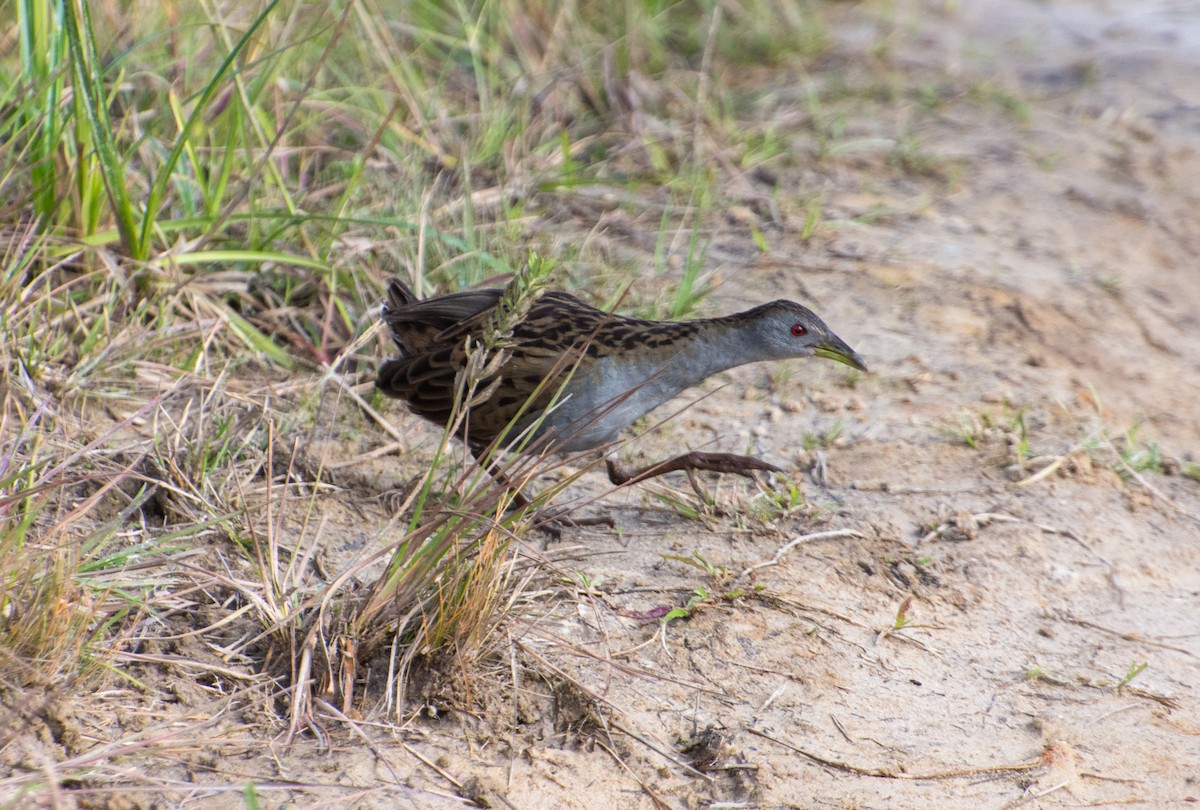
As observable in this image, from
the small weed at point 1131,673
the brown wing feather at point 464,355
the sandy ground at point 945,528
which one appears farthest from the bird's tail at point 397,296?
the small weed at point 1131,673

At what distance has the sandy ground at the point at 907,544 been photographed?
2.93 meters

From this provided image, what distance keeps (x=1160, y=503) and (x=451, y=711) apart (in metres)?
2.67

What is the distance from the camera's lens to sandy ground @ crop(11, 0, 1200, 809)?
2.93 m

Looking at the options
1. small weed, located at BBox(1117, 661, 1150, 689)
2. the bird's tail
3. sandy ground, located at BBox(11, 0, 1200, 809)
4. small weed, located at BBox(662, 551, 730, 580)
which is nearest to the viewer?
sandy ground, located at BBox(11, 0, 1200, 809)

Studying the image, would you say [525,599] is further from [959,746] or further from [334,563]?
[959,746]

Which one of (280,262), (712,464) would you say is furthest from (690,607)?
(280,262)

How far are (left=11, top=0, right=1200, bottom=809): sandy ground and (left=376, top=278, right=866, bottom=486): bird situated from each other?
0.75 feet

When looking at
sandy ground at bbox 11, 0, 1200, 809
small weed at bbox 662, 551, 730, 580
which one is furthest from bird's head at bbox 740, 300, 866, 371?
small weed at bbox 662, 551, 730, 580

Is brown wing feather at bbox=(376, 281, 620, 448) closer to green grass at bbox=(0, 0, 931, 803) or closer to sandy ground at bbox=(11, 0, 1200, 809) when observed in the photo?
green grass at bbox=(0, 0, 931, 803)

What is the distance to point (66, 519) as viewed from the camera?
288 cm

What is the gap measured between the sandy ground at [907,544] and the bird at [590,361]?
9.0 inches

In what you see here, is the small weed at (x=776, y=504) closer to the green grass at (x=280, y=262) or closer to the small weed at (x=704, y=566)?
the green grass at (x=280, y=262)

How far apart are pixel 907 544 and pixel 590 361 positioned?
3.77 ft

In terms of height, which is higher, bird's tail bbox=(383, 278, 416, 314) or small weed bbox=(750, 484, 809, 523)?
bird's tail bbox=(383, 278, 416, 314)
